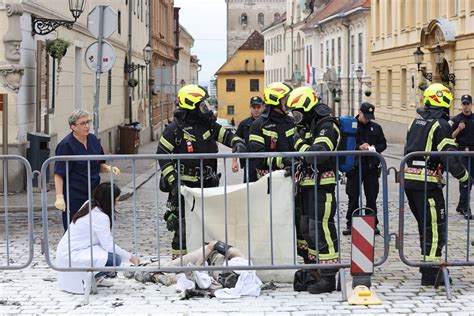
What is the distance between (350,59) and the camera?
→ 5444 cm

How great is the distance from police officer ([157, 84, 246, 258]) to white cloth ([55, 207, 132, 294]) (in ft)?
3.32

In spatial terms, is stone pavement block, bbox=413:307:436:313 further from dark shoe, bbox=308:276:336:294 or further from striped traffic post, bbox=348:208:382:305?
dark shoe, bbox=308:276:336:294

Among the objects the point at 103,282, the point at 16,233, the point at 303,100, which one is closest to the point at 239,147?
the point at 303,100

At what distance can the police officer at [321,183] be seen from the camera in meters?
8.03

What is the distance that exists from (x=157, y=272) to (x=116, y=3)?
2367 centimetres

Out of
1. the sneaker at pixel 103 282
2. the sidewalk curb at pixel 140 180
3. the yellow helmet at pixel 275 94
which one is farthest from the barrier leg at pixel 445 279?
the sidewalk curb at pixel 140 180

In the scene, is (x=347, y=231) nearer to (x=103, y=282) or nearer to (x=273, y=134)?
(x=273, y=134)

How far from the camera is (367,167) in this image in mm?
11609

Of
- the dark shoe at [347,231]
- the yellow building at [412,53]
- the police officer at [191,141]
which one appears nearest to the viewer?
the police officer at [191,141]

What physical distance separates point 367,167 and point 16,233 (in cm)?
443

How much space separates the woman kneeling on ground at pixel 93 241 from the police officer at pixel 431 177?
2523 mm

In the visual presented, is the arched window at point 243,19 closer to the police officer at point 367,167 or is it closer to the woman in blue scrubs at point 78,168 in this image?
the police officer at point 367,167

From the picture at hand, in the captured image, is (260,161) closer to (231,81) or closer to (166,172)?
(166,172)

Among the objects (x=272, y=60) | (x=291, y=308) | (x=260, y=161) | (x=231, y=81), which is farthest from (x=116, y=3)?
(x=231, y=81)
